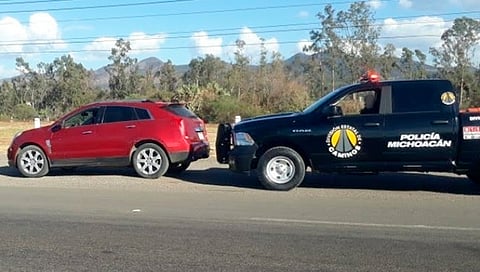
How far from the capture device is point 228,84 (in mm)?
59531

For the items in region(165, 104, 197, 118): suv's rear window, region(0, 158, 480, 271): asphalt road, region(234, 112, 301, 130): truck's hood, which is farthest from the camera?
region(165, 104, 197, 118): suv's rear window

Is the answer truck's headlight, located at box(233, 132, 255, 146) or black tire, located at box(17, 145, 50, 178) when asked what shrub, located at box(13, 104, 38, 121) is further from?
truck's headlight, located at box(233, 132, 255, 146)

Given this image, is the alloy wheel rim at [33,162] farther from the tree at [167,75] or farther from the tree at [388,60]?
the tree at [167,75]

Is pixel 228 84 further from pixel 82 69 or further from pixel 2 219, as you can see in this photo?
pixel 2 219

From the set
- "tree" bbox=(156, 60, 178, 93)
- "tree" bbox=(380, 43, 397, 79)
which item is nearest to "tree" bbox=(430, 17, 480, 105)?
"tree" bbox=(380, 43, 397, 79)

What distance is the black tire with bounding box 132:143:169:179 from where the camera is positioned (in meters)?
13.6

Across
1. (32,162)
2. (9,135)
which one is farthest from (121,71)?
(32,162)

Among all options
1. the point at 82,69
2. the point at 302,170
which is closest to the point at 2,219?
the point at 302,170

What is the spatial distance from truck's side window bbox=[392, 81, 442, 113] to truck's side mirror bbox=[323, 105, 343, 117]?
0.86m

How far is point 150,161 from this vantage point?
1367 cm

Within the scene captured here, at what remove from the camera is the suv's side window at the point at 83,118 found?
14070 mm

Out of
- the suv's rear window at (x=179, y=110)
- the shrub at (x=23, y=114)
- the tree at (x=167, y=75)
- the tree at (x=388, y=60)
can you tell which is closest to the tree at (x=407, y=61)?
the tree at (x=388, y=60)

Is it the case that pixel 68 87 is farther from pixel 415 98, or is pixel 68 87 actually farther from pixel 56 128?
pixel 415 98

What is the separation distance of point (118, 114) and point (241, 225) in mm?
6174
